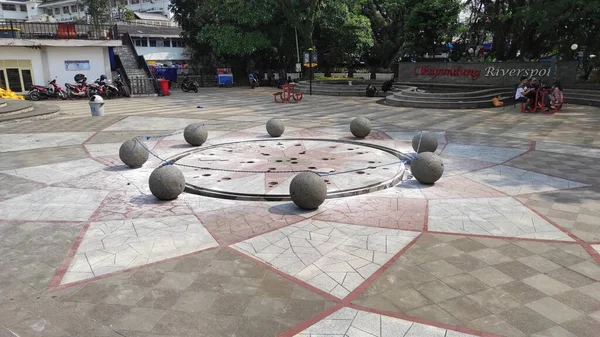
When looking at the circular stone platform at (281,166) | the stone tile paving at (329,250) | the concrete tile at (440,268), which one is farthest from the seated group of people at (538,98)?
the concrete tile at (440,268)

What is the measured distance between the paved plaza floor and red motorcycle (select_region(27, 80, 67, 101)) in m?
17.4

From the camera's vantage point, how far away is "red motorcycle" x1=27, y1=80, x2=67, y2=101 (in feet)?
87.7

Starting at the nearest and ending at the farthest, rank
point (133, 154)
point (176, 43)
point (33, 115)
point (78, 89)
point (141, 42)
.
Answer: point (133, 154) < point (33, 115) < point (78, 89) < point (141, 42) < point (176, 43)

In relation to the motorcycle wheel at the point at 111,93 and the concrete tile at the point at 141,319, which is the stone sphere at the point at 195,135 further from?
the motorcycle wheel at the point at 111,93

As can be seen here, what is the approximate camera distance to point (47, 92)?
27.3 metres

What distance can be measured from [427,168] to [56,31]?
95.7 ft

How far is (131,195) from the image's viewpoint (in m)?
8.27

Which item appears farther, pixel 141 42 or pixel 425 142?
pixel 141 42

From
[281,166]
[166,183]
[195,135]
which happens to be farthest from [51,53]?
[166,183]

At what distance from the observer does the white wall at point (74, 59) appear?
1158 inches

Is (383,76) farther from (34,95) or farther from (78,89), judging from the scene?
(34,95)

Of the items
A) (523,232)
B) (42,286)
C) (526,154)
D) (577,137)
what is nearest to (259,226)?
(42,286)

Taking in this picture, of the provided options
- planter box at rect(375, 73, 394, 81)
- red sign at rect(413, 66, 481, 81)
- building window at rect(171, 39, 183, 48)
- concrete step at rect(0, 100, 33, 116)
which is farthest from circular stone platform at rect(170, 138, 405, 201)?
building window at rect(171, 39, 183, 48)

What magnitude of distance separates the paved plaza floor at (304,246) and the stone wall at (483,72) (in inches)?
519
